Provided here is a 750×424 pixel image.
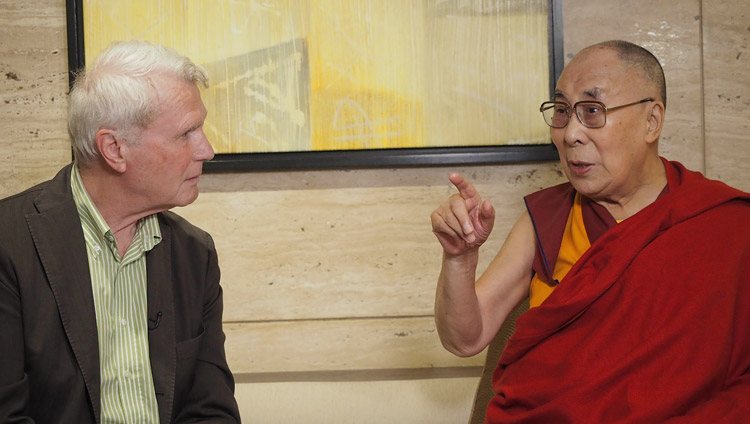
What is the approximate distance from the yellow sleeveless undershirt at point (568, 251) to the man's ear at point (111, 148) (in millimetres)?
995

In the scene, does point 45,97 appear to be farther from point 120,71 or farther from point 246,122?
point 120,71

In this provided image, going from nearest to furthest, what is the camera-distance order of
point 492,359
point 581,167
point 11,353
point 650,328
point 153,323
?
point 11,353, point 650,328, point 153,323, point 581,167, point 492,359

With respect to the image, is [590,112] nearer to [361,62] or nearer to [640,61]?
[640,61]

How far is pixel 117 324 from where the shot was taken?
1620 mm

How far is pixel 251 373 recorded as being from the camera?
8.69 ft

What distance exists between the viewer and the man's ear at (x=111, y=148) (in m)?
1.60

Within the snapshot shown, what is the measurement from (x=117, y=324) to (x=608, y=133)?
1160mm

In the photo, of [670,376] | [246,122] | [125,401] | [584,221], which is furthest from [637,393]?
[246,122]

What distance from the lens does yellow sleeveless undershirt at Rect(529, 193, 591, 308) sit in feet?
5.90

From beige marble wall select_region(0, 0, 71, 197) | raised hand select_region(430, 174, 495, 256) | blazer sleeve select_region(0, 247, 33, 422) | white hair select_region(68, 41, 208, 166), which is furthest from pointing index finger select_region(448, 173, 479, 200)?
beige marble wall select_region(0, 0, 71, 197)

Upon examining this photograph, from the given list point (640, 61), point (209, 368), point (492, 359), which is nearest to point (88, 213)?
point (209, 368)

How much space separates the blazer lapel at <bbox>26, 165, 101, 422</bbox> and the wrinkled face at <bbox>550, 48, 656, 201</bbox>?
1099 mm

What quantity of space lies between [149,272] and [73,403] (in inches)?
12.7

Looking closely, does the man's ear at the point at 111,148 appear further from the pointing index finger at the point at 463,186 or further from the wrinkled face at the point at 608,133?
the wrinkled face at the point at 608,133
